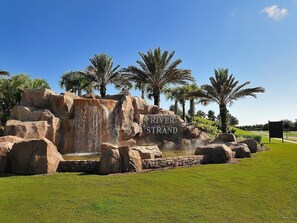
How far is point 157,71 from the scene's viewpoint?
2781 centimetres

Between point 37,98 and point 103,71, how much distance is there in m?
17.0

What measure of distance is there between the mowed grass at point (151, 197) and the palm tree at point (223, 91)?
17.9 m

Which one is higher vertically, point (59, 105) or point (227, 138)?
point (59, 105)

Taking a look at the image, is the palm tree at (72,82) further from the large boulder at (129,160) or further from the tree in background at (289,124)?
the tree in background at (289,124)

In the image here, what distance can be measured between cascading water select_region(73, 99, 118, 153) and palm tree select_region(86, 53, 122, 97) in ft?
49.5

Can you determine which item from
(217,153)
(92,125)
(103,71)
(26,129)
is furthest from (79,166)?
(103,71)

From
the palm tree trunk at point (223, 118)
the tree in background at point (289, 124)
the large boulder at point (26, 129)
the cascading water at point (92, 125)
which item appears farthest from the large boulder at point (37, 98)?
the tree in background at point (289, 124)

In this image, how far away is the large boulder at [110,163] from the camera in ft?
30.0

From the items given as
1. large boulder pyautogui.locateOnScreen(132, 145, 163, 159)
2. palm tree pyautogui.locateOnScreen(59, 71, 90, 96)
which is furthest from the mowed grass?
palm tree pyautogui.locateOnScreen(59, 71, 90, 96)

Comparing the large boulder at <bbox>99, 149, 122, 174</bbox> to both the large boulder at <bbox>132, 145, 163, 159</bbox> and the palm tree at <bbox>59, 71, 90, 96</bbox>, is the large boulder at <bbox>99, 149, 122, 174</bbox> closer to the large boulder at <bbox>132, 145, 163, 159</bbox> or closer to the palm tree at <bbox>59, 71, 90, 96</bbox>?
the large boulder at <bbox>132, 145, 163, 159</bbox>

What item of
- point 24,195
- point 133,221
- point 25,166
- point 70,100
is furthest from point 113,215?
point 70,100

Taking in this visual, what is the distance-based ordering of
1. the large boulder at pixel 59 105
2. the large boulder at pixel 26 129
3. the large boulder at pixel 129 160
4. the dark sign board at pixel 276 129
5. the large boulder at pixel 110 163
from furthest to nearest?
1. the dark sign board at pixel 276 129
2. the large boulder at pixel 59 105
3. the large boulder at pixel 26 129
4. the large boulder at pixel 129 160
5. the large boulder at pixel 110 163

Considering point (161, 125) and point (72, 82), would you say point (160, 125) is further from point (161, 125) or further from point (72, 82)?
point (72, 82)

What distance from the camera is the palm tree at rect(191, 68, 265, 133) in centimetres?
2625
